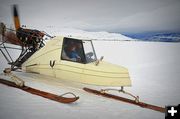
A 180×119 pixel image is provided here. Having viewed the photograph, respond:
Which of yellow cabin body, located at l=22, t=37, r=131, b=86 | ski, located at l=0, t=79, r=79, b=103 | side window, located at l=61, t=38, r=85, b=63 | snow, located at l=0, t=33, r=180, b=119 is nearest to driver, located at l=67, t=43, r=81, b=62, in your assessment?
side window, located at l=61, t=38, r=85, b=63

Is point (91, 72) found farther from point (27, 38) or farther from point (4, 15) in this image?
point (4, 15)

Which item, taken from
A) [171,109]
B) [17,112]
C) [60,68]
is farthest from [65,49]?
[171,109]

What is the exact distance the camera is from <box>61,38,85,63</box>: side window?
4539mm

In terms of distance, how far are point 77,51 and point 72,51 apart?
0.15 m

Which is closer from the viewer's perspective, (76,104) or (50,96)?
(76,104)

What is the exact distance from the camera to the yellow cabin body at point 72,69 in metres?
4.16

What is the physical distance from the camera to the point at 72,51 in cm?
469

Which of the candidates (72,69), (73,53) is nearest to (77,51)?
(73,53)

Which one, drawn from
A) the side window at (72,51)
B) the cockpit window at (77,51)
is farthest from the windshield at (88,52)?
the side window at (72,51)

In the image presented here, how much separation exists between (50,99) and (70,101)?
43cm

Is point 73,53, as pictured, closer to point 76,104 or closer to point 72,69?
point 72,69

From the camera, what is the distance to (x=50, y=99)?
3.95 metres

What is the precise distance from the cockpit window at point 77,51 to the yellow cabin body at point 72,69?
0.07 meters

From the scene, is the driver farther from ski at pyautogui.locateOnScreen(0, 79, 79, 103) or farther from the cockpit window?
ski at pyautogui.locateOnScreen(0, 79, 79, 103)
